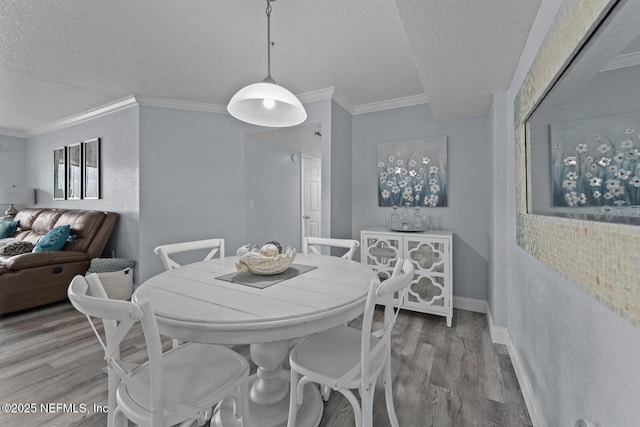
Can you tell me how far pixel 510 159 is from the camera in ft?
6.70

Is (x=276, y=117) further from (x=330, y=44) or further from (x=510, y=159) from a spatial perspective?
(x=510, y=159)

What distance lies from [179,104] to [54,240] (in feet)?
7.18

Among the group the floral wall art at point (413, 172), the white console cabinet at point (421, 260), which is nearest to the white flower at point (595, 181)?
the white console cabinet at point (421, 260)

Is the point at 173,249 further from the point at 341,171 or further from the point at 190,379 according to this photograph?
the point at 341,171

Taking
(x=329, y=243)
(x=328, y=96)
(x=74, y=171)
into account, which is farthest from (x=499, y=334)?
(x=74, y=171)

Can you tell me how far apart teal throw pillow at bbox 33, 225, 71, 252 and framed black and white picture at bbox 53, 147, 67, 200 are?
1350 millimetres

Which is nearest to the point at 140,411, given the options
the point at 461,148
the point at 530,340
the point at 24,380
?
the point at 24,380

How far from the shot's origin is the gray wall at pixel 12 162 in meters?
4.77

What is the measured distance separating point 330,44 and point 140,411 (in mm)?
2433

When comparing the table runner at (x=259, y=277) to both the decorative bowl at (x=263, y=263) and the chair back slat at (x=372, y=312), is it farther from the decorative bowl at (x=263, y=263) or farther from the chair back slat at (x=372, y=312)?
the chair back slat at (x=372, y=312)

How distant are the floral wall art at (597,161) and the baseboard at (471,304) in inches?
85.8

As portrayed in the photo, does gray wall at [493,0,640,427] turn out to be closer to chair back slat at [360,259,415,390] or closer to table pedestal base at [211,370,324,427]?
chair back slat at [360,259,415,390]

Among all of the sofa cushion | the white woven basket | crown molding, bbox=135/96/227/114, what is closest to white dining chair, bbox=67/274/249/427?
the white woven basket

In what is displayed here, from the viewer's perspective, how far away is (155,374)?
32.5 inches
